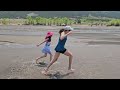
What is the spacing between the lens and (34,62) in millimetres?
11508

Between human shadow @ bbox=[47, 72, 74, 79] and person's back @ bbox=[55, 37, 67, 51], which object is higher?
person's back @ bbox=[55, 37, 67, 51]

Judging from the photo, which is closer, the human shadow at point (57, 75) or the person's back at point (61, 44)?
the human shadow at point (57, 75)

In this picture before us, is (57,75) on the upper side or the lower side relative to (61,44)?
lower

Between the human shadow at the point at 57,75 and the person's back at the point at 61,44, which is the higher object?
the person's back at the point at 61,44

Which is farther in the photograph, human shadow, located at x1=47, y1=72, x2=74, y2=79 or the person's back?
the person's back
